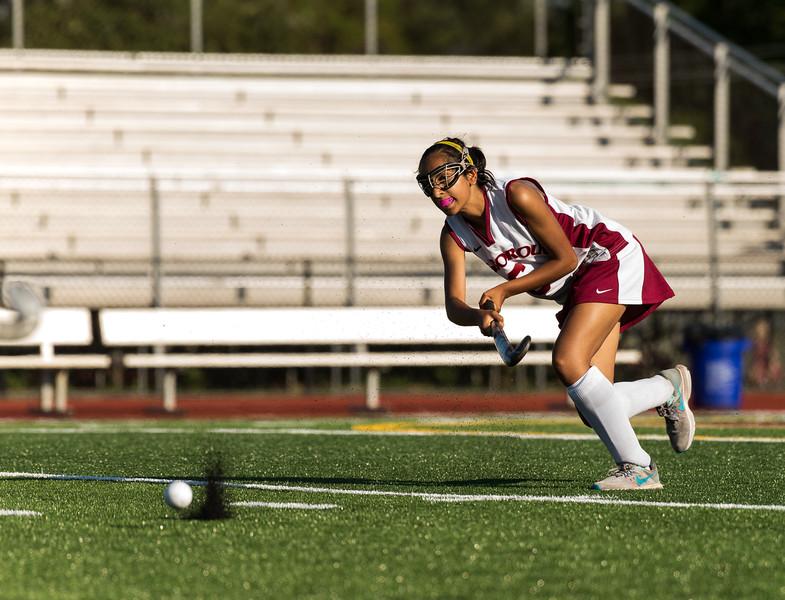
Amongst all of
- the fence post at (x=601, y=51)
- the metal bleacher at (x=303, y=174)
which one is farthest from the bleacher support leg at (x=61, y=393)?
the fence post at (x=601, y=51)

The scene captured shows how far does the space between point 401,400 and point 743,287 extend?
4505 mm

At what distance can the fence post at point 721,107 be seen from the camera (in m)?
19.3

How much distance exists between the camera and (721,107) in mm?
19469

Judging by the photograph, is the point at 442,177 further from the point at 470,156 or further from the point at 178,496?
the point at 178,496

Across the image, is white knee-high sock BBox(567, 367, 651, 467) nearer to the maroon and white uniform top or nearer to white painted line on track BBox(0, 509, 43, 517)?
the maroon and white uniform top

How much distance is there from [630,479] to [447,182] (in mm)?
1472

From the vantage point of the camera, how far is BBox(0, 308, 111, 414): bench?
13289mm

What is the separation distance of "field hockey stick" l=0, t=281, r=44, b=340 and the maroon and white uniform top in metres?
6.03

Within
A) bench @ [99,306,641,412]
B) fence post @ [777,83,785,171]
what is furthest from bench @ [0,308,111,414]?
fence post @ [777,83,785,171]

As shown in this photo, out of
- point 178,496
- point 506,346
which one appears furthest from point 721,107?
point 178,496

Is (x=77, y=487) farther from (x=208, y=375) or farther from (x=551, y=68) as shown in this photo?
(x=551, y=68)

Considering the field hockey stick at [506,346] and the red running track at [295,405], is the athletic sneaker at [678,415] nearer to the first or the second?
the field hockey stick at [506,346]

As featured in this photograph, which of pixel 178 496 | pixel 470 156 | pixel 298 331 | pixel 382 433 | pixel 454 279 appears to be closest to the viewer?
pixel 178 496

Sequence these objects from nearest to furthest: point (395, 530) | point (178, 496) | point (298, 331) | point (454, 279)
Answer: point (395, 530) < point (178, 496) < point (454, 279) < point (298, 331)
